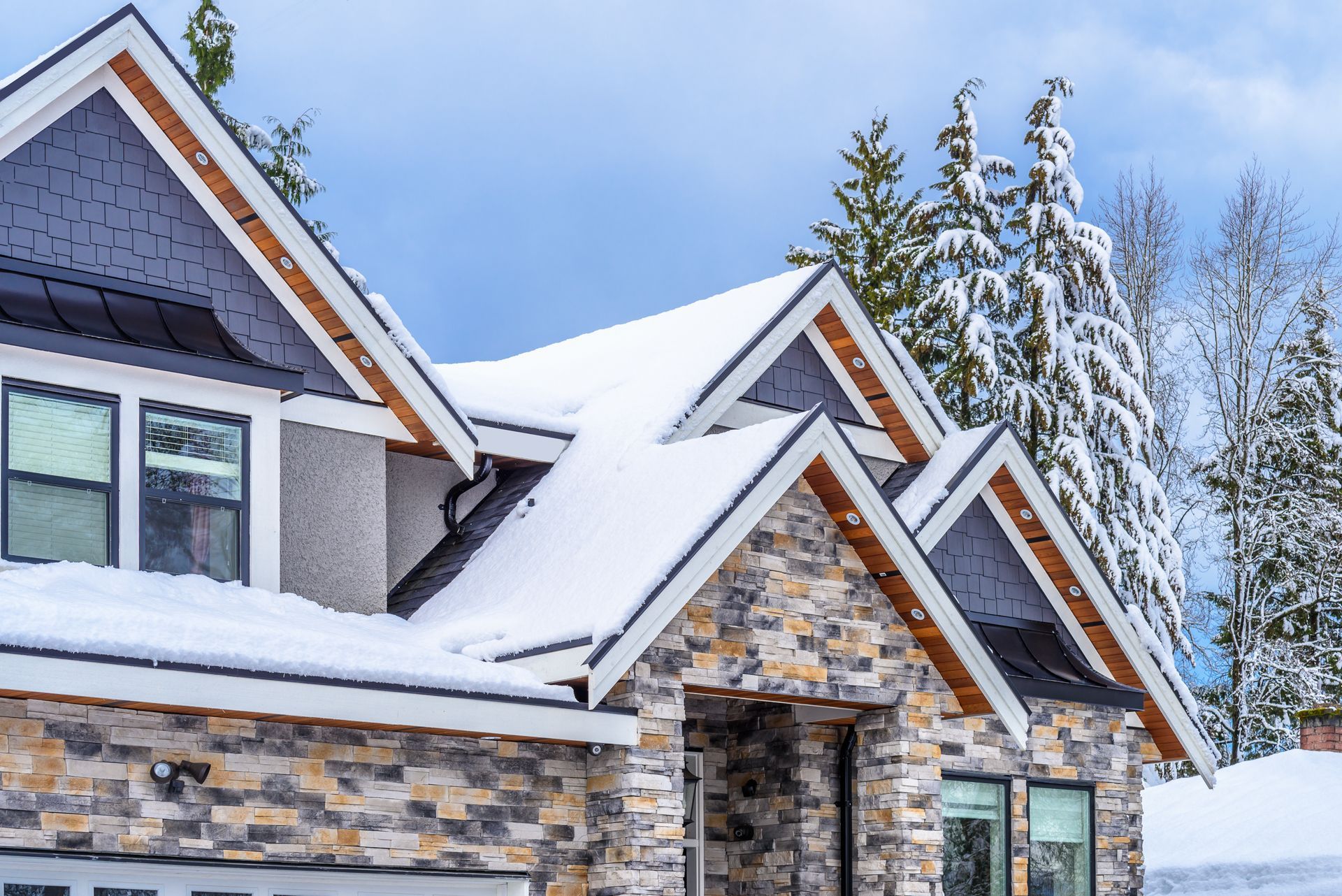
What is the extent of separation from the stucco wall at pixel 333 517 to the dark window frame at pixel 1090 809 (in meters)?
5.94

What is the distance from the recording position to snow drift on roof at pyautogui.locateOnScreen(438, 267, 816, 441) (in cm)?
1537

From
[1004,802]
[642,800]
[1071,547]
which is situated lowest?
[1004,802]

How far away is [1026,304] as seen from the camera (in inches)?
1209

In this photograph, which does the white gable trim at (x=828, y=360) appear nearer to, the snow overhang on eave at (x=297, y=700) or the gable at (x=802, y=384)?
the gable at (x=802, y=384)

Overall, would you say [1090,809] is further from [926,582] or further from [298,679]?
[298,679]

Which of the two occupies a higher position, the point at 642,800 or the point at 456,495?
the point at 456,495

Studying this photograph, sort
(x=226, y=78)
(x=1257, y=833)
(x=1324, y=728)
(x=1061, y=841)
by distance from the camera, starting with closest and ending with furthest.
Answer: (x=1061, y=841), (x=1257, y=833), (x=1324, y=728), (x=226, y=78)

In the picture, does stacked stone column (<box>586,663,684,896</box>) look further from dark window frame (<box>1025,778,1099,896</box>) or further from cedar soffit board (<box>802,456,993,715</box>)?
dark window frame (<box>1025,778,1099,896</box>)

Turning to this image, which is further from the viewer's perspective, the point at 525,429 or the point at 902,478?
the point at 902,478

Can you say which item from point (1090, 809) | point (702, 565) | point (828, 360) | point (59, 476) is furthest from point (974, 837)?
point (59, 476)

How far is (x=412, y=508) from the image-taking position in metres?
15.2

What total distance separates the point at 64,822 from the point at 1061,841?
9.11 meters

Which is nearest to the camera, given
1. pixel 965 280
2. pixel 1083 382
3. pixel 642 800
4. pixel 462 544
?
pixel 642 800

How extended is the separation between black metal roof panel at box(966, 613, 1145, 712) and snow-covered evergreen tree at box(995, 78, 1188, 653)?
12079 mm
